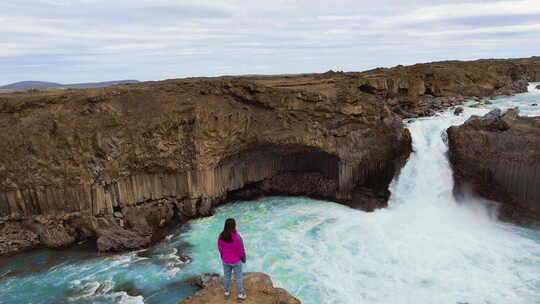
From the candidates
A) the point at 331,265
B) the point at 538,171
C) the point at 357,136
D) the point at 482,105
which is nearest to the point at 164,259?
the point at 331,265

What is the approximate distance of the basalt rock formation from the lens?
18359 mm

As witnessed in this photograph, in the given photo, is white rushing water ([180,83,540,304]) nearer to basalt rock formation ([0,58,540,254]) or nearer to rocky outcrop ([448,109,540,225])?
rocky outcrop ([448,109,540,225])

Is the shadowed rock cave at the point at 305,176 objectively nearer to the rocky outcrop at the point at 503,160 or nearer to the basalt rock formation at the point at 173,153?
the basalt rock formation at the point at 173,153

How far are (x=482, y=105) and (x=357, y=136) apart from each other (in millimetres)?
13641

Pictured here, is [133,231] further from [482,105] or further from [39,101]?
[482,105]

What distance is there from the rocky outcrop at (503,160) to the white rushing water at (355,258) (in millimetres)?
795

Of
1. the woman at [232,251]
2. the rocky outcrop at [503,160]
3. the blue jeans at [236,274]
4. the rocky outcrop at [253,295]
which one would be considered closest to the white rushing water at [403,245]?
the rocky outcrop at [503,160]

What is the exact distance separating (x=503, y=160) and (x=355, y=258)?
30.3 ft

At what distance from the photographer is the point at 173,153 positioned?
2012 cm

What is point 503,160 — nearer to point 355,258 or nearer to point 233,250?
point 355,258

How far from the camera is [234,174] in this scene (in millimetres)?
22500

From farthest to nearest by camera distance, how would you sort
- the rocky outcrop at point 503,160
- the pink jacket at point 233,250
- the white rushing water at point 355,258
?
1. the rocky outcrop at point 503,160
2. the white rushing water at point 355,258
3. the pink jacket at point 233,250

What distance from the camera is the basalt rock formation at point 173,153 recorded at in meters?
18.4

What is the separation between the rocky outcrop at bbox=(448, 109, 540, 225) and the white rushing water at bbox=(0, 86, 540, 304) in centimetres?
80
